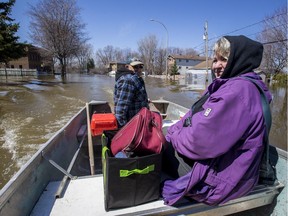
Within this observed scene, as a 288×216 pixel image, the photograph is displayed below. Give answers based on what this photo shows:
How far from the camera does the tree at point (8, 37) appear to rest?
20.5 m

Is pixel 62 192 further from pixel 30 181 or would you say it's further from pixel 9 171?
pixel 9 171

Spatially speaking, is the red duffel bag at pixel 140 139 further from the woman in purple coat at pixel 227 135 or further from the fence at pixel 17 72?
the fence at pixel 17 72

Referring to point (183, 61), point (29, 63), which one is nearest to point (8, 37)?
point (29, 63)

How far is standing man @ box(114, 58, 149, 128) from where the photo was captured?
11.3ft

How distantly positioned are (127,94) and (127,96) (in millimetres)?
31

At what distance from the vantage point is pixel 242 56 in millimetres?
1700

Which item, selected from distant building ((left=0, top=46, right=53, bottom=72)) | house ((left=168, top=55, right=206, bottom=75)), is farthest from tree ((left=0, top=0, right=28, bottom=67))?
house ((left=168, top=55, right=206, bottom=75))

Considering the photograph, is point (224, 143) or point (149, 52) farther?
point (149, 52)

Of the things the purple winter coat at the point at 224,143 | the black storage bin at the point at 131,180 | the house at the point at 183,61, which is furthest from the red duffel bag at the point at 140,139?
the house at the point at 183,61

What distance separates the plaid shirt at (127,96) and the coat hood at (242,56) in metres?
1.90

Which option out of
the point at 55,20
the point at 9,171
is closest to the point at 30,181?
the point at 9,171

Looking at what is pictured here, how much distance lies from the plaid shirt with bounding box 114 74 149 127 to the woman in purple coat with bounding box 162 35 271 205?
1.64 meters

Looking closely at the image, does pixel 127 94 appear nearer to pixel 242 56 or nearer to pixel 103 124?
pixel 103 124

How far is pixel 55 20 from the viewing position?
30.3m
